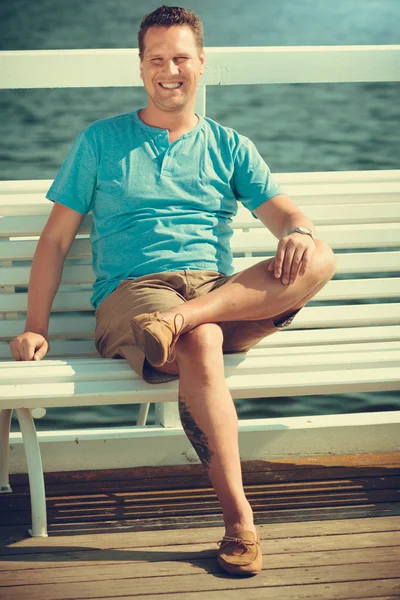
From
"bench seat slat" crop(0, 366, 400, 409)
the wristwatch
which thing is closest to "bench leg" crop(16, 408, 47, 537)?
"bench seat slat" crop(0, 366, 400, 409)

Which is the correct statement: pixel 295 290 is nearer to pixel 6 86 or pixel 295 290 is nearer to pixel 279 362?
pixel 279 362

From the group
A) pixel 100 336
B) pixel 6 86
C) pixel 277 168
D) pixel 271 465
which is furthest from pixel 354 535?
pixel 277 168

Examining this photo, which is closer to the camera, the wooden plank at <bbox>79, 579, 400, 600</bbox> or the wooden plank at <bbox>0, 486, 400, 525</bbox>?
the wooden plank at <bbox>79, 579, 400, 600</bbox>

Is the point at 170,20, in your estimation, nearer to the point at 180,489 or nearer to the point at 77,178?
the point at 77,178

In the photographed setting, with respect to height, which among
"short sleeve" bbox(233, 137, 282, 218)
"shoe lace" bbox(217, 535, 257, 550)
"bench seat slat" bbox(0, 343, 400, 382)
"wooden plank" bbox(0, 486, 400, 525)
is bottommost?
"wooden plank" bbox(0, 486, 400, 525)

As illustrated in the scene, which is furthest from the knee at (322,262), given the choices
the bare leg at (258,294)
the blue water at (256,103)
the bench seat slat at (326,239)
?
the blue water at (256,103)

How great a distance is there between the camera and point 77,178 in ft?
10.4

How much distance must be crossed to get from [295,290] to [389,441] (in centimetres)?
98

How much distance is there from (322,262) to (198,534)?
815 millimetres

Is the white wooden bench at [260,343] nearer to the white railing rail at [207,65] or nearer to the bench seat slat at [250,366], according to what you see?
the bench seat slat at [250,366]

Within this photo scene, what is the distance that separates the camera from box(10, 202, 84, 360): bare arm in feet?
10.1

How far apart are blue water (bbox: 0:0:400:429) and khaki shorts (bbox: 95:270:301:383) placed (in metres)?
2.92

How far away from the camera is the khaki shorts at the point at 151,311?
9.62 ft

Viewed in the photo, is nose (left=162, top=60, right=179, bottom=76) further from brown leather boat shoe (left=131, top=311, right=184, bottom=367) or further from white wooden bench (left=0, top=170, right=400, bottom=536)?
brown leather boat shoe (left=131, top=311, right=184, bottom=367)
